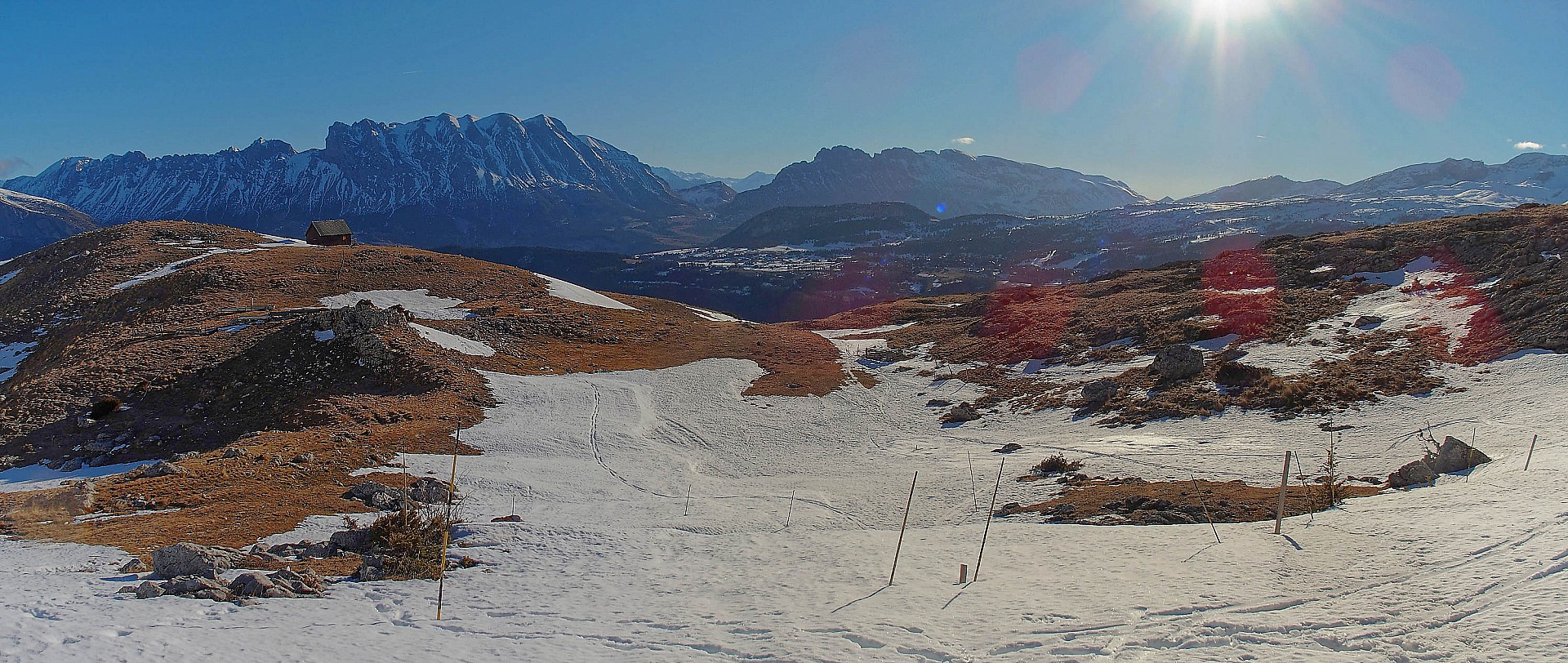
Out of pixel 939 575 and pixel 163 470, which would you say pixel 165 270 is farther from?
pixel 939 575

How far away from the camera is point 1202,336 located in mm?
41688

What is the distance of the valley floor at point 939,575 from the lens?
10.2 m

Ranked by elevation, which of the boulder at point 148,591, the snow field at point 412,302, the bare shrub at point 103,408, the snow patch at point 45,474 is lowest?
the snow patch at point 45,474

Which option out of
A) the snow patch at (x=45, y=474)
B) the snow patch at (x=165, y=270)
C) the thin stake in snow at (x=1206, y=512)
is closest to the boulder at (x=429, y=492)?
the snow patch at (x=45, y=474)

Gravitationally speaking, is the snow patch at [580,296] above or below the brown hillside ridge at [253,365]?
above

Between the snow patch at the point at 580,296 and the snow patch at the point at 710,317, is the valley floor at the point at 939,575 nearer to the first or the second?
the snow patch at the point at 580,296

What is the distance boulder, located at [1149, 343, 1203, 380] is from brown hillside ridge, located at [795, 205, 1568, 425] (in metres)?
0.38

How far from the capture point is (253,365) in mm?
34719

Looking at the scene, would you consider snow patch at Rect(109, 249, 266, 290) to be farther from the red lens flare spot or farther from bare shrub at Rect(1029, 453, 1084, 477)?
the red lens flare spot

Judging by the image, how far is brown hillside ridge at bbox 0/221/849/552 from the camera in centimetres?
2011

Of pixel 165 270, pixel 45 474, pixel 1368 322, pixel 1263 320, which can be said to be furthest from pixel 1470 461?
pixel 165 270

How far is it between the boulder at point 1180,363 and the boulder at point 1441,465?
1593 cm

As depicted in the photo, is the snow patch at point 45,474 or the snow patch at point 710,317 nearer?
the snow patch at point 45,474

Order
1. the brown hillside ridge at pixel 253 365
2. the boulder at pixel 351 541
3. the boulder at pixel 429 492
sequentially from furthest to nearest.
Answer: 1. the boulder at pixel 429 492
2. the brown hillside ridge at pixel 253 365
3. the boulder at pixel 351 541
